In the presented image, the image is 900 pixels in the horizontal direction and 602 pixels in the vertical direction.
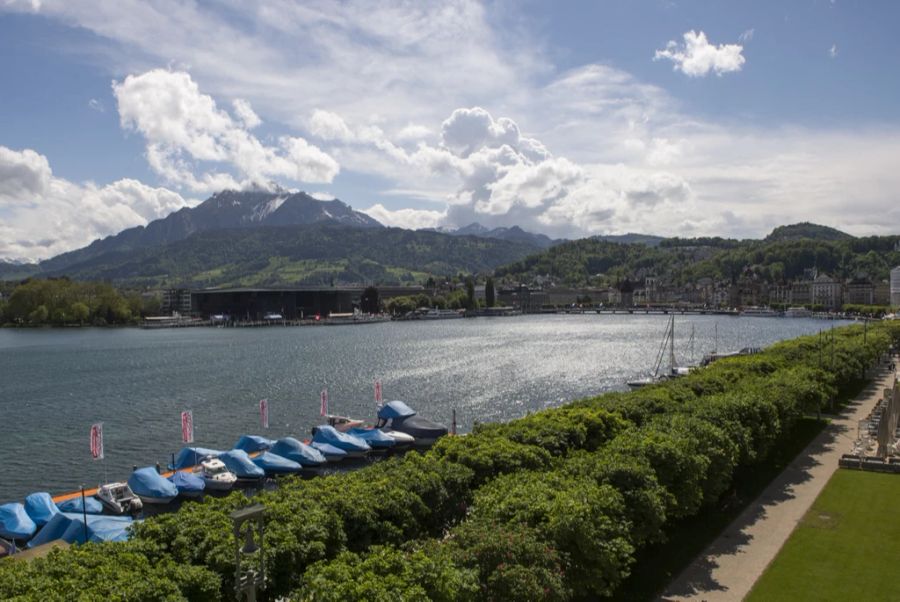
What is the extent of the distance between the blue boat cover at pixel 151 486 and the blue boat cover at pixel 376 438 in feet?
50.4

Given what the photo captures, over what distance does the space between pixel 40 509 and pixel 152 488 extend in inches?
229

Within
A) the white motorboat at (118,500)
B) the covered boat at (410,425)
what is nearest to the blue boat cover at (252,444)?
the covered boat at (410,425)

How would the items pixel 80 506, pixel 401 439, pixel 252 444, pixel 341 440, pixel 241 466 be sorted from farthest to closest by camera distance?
pixel 401 439
pixel 341 440
pixel 252 444
pixel 241 466
pixel 80 506

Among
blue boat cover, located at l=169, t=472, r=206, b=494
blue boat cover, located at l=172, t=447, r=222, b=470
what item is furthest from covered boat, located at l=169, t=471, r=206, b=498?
blue boat cover, located at l=172, t=447, r=222, b=470

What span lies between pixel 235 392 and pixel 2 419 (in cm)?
2445

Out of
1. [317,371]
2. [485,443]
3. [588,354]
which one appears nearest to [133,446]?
[485,443]

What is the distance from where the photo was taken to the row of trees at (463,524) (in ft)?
50.9

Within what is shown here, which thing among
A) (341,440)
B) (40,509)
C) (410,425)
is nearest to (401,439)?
(410,425)

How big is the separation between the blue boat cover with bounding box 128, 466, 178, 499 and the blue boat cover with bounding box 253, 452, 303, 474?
6286 millimetres

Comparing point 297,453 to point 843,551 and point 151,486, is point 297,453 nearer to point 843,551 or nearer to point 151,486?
point 151,486

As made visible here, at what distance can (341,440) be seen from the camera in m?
50.4

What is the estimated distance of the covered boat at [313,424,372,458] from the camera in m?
50.0

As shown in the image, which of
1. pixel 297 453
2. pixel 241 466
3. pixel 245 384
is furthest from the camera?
pixel 245 384

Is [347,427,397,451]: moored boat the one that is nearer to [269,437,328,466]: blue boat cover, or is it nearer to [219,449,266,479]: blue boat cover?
[269,437,328,466]: blue boat cover
